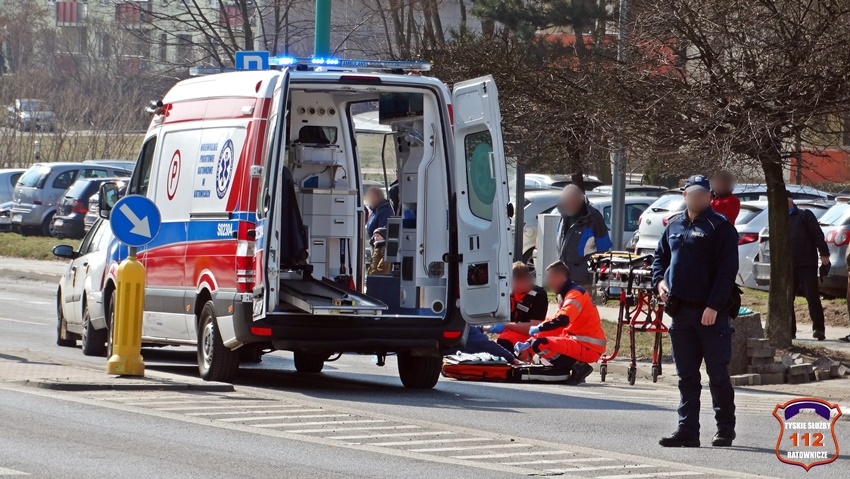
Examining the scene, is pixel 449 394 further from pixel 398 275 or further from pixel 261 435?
pixel 261 435

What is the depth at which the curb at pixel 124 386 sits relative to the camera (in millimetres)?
11344

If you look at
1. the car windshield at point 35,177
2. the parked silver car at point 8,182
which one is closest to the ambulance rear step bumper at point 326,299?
→ the car windshield at point 35,177

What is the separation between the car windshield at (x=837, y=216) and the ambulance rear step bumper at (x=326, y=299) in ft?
34.9

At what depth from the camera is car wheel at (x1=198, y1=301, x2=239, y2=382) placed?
40.7 ft

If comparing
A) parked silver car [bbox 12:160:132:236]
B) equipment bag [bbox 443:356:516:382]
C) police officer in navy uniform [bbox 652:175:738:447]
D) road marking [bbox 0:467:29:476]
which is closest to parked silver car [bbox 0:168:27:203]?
parked silver car [bbox 12:160:132:236]

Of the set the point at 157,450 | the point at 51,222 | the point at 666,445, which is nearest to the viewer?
the point at 157,450

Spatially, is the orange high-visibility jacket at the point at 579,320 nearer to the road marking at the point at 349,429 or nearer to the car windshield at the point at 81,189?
the road marking at the point at 349,429

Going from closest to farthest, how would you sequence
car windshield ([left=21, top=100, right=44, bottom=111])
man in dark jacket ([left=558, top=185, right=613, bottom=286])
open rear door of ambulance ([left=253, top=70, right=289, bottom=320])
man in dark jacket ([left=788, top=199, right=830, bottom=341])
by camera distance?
open rear door of ambulance ([left=253, top=70, right=289, bottom=320]) → man in dark jacket ([left=558, top=185, right=613, bottom=286]) → man in dark jacket ([left=788, top=199, right=830, bottom=341]) → car windshield ([left=21, top=100, right=44, bottom=111])

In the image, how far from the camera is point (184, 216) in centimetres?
1302

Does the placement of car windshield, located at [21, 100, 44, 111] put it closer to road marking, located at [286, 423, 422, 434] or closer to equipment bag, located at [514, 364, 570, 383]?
equipment bag, located at [514, 364, 570, 383]

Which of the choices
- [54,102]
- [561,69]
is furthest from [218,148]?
[54,102]

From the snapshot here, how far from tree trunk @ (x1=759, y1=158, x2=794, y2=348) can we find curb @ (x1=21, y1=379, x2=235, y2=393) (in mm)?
7018

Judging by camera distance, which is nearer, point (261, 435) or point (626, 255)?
point (261, 435)

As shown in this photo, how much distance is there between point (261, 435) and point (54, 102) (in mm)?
42781
